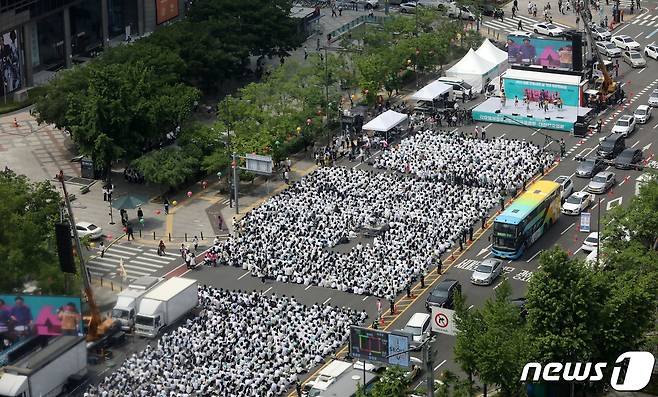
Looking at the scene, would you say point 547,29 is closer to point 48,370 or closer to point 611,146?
point 611,146

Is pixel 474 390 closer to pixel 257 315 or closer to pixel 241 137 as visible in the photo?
pixel 257 315

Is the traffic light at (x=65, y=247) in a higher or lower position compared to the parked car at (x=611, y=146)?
higher

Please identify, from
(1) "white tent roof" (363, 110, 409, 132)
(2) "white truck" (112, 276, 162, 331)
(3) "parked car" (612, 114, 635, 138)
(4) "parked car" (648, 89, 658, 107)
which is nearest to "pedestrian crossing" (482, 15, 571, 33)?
(4) "parked car" (648, 89, 658, 107)

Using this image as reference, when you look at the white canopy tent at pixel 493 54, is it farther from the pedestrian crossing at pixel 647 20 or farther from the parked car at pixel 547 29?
the pedestrian crossing at pixel 647 20

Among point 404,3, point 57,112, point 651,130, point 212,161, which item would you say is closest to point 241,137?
point 212,161

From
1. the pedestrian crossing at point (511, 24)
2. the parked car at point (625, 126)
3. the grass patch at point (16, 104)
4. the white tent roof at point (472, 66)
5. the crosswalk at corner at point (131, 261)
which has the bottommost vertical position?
the crosswalk at corner at point (131, 261)

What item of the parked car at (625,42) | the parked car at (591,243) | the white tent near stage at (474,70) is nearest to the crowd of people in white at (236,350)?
the parked car at (591,243)
